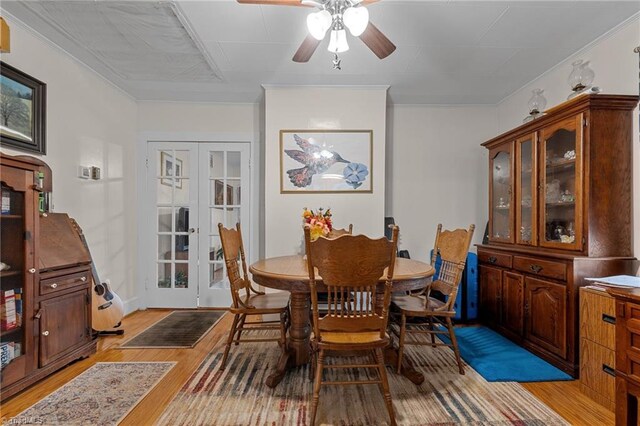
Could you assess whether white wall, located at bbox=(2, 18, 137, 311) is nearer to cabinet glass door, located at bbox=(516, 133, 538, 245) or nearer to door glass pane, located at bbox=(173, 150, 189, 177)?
door glass pane, located at bbox=(173, 150, 189, 177)

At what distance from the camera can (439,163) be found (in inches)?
159

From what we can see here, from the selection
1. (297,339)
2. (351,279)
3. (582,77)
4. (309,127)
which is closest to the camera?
(351,279)

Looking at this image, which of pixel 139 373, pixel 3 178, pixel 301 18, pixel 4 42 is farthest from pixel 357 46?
pixel 139 373

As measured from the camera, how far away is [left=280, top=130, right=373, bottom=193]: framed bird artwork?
3570 mm

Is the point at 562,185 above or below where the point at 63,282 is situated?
above

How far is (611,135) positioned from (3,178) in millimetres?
4042

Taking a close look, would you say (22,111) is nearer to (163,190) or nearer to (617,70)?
(163,190)

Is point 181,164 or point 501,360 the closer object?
point 501,360

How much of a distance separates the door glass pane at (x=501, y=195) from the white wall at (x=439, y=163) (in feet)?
2.26

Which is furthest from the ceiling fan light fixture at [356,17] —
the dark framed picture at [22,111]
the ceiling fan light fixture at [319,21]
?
the dark framed picture at [22,111]

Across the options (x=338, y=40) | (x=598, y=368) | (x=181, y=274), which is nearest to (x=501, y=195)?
(x=598, y=368)

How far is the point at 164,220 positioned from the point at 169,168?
25.9 inches

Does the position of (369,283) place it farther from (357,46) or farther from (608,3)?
(608,3)

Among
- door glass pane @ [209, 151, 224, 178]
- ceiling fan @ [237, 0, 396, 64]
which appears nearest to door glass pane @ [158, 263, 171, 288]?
door glass pane @ [209, 151, 224, 178]
